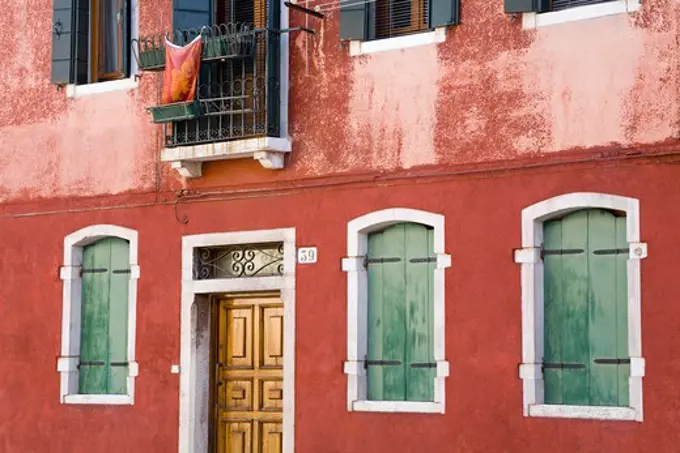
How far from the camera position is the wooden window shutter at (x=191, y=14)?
1853 centimetres

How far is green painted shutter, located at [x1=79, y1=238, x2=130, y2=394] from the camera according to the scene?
19.4 m

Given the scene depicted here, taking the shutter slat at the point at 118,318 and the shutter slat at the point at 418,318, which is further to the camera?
the shutter slat at the point at 118,318

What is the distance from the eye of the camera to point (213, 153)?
18.0 metres

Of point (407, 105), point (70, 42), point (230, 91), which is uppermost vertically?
point (70, 42)

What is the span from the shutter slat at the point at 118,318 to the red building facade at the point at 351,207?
230 millimetres

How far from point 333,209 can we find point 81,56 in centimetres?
445

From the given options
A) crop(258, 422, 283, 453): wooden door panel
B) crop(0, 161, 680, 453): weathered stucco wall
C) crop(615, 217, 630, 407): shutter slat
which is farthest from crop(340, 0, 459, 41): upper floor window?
crop(258, 422, 283, 453): wooden door panel

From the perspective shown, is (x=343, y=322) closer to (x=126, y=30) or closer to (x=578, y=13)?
(x=578, y=13)

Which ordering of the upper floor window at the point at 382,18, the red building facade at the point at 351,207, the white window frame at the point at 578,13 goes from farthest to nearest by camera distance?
the upper floor window at the point at 382,18, the white window frame at the point at 578,13, the red building facade at the point at 351,207

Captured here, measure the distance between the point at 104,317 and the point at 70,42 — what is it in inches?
133

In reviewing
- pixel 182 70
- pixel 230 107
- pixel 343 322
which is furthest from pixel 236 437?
pixel 182 70

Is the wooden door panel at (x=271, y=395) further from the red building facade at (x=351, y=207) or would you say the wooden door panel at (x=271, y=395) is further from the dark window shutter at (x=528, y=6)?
the dark window shutter at (x=528, y=6)

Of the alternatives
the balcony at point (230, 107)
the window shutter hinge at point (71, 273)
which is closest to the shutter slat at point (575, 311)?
the balcony at point (230, 107)

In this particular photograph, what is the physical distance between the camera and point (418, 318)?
16781 millimetres
